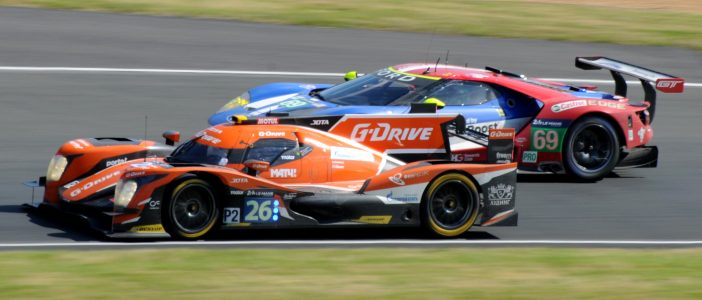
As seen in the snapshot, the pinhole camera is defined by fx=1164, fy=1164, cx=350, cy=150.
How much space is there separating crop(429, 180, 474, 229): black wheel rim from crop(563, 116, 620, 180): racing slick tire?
3128 millimetres

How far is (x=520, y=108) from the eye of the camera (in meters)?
13.0

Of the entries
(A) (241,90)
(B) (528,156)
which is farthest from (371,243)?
(A) (241,90)

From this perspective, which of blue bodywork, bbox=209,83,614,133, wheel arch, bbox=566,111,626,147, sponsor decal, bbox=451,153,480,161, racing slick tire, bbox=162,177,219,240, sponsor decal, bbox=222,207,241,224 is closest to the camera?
racing slick tire, bbox=162,177,219,240

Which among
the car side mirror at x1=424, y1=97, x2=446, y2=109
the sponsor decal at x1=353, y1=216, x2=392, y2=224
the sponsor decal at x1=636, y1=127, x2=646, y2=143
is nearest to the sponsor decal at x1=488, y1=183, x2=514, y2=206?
the sponsor decal at x1=353, y1=216, x2=392, y2=224

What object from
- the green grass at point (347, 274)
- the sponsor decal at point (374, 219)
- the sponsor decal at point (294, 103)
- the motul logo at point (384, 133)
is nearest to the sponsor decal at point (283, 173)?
the sponsor decal at point (374, 219)

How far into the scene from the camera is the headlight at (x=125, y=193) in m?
9.20

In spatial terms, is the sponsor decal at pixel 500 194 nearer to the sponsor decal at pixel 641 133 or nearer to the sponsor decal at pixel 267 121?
the sponsor decal at pixel 267 121

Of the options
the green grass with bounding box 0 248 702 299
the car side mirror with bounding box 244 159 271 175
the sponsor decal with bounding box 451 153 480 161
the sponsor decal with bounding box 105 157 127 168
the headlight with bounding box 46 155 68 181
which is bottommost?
the green grass with bounding box 0 248 702 299

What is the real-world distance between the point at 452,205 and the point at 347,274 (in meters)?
2.07

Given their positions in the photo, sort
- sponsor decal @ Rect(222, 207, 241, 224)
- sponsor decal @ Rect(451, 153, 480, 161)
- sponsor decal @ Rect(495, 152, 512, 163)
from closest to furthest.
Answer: sponsor decal @ Rect(222, 207, 241, 224) → sponsor decal @ Rect(495, 152, 512, 163) → sponsor decal @ Rect(451, 153, 480, 161)

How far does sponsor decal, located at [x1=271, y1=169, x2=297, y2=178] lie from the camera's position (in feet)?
32.6

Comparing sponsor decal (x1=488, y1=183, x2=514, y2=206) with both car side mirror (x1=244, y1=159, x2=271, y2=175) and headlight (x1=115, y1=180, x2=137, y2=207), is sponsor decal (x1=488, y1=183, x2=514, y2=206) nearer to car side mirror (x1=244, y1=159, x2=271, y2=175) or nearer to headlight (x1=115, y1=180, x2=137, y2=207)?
car side mirror (x1=244, y1=159, x2=271, y2=175)
